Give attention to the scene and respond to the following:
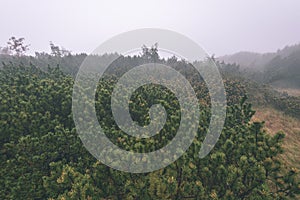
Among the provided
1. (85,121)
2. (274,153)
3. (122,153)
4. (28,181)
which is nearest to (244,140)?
(274,153)

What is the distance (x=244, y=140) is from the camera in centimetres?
663

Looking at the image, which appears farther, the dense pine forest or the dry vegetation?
the dry vegetation

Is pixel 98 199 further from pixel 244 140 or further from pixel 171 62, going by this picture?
Answer: pixel 171 62

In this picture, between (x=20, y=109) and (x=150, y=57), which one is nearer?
(x=20, y=109)

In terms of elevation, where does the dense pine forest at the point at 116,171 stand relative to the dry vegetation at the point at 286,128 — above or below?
above

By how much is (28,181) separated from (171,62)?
38.5 metres

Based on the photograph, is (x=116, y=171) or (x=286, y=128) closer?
(x=116, y=171)

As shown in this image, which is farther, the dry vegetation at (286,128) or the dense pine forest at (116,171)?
the dry vegetation at (286,128)

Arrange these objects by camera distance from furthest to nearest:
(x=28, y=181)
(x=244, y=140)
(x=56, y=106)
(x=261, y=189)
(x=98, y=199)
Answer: (x=56, y=106) → (x=28, y=181) → (x=244, y=140) → (x=98, y=199) → (x=261, y=189)

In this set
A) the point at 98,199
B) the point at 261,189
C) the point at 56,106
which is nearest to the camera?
the point at 261,189

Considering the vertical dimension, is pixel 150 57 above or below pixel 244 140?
above

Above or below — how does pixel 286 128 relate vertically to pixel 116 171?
below

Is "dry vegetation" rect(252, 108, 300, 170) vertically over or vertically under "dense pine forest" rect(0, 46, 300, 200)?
under

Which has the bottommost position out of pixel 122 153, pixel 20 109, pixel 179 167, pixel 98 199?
pixel 98 199
